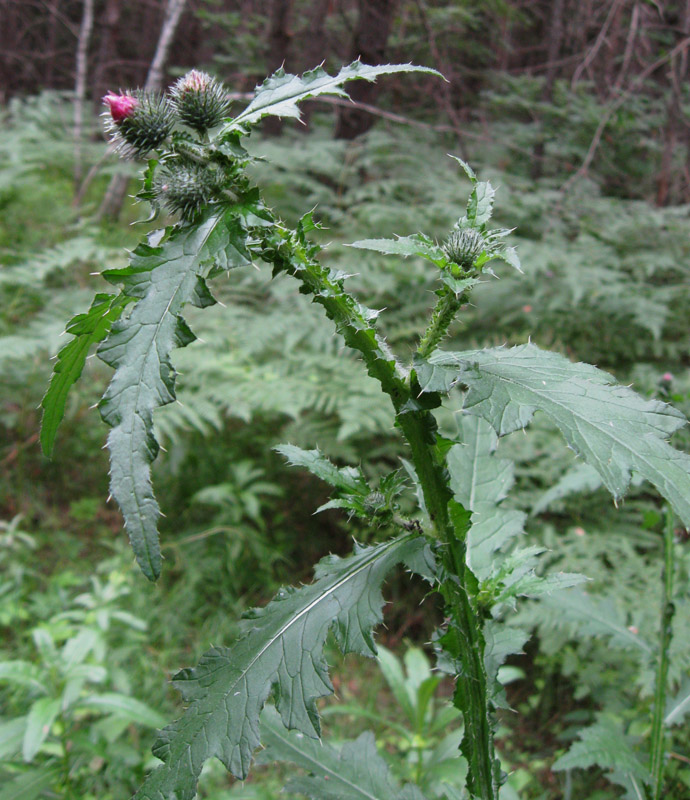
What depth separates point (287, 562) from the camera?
13.5 ft

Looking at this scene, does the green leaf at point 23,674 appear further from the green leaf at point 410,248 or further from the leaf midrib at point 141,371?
the green leaf at point 410,248

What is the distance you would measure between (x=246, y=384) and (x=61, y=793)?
8.08ft

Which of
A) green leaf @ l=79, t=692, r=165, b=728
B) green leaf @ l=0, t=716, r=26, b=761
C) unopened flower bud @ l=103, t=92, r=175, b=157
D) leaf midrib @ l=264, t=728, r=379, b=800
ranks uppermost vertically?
unopened flower bud @ l=103, t=92, r=175, b=157

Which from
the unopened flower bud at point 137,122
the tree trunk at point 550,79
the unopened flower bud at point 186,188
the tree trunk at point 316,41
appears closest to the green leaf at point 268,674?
the unopened flower bud at point 186,188

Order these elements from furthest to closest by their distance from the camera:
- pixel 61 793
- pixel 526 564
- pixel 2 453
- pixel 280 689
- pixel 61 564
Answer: pixel 2 453
pixel 61 564
pixel 61 793
pixel 526 564
pixel 280 689

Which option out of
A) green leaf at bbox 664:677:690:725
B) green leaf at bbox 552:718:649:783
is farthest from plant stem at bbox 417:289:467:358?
green leaf at bbox 664:677:690:725

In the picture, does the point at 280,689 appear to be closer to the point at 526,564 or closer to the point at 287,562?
the point at 526,564

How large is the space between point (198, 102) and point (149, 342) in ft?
1.48

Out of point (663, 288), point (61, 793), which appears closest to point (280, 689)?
point (61, 793)

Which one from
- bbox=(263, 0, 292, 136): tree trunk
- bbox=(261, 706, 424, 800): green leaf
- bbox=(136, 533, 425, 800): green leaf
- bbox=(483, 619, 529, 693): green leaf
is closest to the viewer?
bbox=(136, 533, 425, 800): green leaf

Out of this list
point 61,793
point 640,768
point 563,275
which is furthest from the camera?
point 563,275

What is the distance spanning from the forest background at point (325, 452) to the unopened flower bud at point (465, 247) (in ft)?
1.17

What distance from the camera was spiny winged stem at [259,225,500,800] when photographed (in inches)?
36.9

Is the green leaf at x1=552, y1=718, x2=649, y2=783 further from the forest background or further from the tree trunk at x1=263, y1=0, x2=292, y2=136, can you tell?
the tree trunk at x1=263, y1=0, x2=292, y2=136
